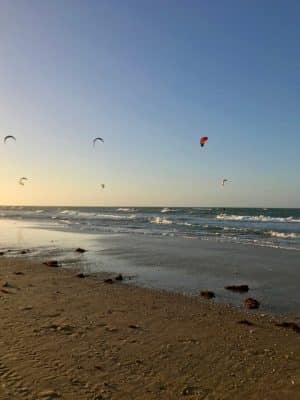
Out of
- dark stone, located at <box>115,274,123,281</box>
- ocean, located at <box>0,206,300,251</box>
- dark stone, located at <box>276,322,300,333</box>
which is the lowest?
dark stone, located at <box>276,322,300,333</box>

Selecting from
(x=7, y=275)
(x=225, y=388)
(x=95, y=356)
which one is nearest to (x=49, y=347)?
(x=95, y=356)

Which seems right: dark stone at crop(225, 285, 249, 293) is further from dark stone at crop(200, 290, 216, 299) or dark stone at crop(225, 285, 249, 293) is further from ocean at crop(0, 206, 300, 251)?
ocean at crop(0, 206, 300, 251)

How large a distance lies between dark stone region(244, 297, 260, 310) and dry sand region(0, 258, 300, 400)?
57 centimetres

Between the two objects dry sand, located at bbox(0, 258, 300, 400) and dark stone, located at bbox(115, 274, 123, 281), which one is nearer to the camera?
dry sand, located at bbox(0, 258, 300, 400)

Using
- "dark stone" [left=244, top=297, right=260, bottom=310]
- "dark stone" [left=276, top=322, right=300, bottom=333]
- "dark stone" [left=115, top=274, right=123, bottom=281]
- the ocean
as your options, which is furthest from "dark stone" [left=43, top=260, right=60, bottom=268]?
the ocean

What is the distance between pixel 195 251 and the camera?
19.5 m

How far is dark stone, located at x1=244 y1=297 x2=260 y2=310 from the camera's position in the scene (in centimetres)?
931

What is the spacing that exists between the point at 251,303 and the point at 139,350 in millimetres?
4009

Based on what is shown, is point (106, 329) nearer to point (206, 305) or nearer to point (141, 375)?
point (141, 375)

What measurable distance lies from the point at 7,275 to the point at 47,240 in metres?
12.2

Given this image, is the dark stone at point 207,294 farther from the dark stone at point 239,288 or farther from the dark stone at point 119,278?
the dark stone at point 119,278

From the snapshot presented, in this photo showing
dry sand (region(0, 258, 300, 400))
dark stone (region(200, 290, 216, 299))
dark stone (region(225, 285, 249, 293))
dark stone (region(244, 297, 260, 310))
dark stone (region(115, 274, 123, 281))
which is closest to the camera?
dry sand (region(0, 258, 300, 400))

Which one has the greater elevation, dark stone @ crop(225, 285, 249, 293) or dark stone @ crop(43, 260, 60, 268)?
dark stone @ crop(43, 260, 60, 268)

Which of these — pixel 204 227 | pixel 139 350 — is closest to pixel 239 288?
pixel 139 350
